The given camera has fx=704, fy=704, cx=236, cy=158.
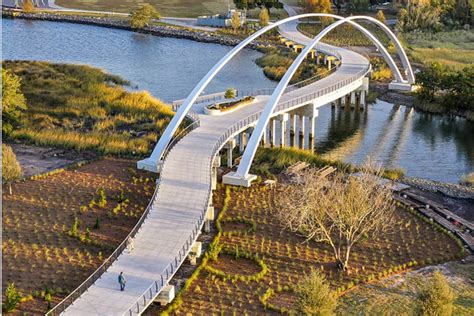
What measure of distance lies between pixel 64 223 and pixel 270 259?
39.1 ft

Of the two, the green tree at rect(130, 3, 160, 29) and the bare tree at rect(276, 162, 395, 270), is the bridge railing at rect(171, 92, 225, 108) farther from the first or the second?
the green tree at rect(130, 3, 160, 29)

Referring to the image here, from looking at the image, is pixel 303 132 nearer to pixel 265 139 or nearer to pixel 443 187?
pixel 265 139

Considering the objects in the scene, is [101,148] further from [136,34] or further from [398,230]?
[136,34]

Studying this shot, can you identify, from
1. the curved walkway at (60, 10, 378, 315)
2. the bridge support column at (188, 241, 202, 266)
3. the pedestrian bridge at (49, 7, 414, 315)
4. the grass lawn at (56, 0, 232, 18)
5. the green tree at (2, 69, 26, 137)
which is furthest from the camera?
the grass lawn at (56, 0, 232, 18)

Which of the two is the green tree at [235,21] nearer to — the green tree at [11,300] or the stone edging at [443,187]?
the stone edging at [443,187]

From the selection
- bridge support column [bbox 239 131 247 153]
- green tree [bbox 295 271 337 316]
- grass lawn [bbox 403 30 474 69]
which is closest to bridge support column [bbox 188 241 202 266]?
green tree [bbox 295 271 337 316]

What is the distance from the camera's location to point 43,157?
51.1 metres

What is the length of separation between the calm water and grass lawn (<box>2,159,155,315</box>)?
21004mm

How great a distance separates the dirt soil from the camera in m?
48.7

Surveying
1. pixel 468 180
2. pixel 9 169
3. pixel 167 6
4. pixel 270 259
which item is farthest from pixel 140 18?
pixel 270 259

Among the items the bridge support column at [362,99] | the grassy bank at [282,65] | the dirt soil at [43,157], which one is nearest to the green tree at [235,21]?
the grassy bank at [282,65]

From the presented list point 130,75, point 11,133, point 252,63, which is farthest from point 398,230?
point 252,63

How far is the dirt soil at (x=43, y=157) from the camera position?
4866 centimetres

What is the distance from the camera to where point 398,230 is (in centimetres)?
4050
